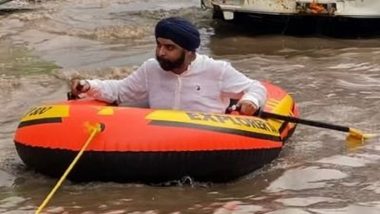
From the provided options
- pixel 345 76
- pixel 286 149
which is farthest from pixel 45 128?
pixel 345 76

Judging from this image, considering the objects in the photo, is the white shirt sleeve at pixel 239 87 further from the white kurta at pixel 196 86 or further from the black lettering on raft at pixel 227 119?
the black lettering on raft at pixel 227 119

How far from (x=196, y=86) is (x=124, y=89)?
0.57 metres

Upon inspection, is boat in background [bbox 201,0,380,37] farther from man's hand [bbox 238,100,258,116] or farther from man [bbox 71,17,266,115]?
man's hand [bbox 238,100,258,116]

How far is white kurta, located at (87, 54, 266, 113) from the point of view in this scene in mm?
6336

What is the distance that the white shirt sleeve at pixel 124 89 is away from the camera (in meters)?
6.50

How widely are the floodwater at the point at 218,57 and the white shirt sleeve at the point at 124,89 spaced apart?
750 mm

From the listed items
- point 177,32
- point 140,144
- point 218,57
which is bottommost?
point 218,57

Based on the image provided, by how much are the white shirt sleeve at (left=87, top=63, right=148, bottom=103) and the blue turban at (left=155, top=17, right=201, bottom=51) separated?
18.3 inches

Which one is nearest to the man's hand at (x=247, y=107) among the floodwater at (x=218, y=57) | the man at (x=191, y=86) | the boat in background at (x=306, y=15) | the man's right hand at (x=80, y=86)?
the man at (x=191, y=86)

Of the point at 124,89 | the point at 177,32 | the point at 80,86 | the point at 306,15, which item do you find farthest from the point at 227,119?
the point at 306,15

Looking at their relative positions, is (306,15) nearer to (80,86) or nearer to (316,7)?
(316,7)

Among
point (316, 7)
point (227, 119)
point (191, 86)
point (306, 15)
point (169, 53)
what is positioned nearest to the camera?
point (227, 119)

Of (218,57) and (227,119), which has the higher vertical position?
(227,119)

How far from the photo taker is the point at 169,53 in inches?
242
